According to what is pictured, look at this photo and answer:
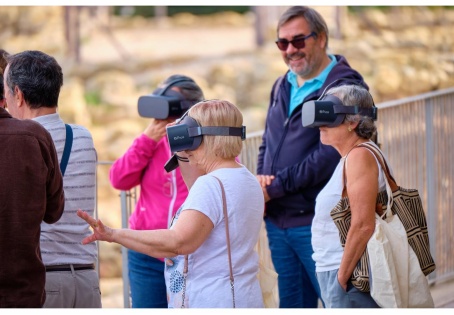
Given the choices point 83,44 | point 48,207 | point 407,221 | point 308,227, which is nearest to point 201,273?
point 48,207

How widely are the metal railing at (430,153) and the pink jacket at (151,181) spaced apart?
1844mm

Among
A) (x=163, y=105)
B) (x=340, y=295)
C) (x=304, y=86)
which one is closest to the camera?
(x=340, y=295)

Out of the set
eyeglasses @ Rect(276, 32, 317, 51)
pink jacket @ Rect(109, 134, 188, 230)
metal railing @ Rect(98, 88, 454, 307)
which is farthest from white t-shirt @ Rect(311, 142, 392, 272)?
metal railing @ Rect(98, 88, 454, 307)

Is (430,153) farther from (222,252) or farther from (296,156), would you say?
(222,252)

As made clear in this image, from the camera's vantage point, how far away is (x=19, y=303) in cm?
287

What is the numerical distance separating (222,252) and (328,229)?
64cm

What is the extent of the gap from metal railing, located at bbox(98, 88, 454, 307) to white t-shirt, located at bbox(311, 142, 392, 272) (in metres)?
2.09

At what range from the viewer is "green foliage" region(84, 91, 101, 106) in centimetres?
2353

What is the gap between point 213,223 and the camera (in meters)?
2.95

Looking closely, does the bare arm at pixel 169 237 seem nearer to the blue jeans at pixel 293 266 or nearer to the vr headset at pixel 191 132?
the vr headset at pixel 191 132

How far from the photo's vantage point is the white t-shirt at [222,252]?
9.77 feet

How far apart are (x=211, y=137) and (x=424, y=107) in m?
3.14

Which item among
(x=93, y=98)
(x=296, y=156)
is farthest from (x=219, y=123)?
(x=93, y=98)

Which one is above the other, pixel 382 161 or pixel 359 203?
pixel 382 161
